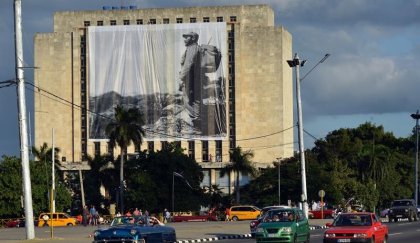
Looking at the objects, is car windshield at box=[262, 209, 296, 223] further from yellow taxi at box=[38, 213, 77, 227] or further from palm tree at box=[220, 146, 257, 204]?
palm tree at box=[220, 146, 257, 204]

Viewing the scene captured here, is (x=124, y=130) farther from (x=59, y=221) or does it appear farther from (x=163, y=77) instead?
(x=163, y=77)

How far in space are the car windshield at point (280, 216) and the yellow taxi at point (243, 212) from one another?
175 ft

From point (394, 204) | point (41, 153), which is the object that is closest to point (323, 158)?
point (41, 153)

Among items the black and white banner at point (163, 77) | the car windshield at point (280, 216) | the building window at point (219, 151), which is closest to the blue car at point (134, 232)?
the car windshield at point (280, 216)

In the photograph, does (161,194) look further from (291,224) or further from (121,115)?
(291,224)

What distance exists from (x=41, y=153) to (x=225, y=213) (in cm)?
4285

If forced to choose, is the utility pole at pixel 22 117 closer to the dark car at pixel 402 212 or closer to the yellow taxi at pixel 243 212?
the dark car at pixel 402 212

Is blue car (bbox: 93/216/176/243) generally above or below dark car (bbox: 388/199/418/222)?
above

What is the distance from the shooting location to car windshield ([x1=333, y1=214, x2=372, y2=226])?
37.3 meters

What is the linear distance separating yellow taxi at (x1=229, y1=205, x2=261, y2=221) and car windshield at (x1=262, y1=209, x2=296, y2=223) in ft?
175

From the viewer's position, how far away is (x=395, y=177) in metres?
128

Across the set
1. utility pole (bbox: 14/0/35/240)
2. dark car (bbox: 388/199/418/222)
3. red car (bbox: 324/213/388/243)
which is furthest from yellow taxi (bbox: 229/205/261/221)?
red car (bbox: 324/213/388/243)

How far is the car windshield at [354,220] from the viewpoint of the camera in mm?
37281

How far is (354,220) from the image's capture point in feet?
123
